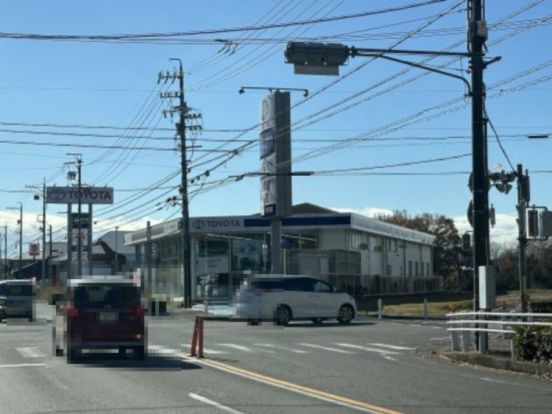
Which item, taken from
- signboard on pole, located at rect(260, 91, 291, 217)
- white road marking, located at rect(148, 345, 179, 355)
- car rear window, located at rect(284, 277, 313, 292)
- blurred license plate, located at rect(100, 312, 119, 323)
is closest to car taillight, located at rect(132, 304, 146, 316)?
blurred license plate, located at rect(100, 312, 119, 323)

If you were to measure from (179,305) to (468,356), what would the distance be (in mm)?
36618

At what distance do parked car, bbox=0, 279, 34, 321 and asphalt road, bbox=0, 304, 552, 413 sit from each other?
49.1ft

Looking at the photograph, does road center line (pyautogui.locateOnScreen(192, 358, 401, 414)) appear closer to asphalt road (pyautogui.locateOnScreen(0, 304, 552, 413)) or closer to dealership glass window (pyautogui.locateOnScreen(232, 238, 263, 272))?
asphalt road (pyautogui.locateOnScreen(0, 304, 552, 413))

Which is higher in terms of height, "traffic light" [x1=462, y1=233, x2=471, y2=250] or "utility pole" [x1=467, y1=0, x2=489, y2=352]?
"utility pole" [x1=467, y1=0, x2=489, y2=352]

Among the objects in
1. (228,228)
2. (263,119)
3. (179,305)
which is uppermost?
(263,119)

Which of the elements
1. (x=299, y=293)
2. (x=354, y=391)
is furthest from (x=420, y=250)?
(x=354, y=391)

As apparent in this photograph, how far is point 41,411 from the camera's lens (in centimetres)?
1072

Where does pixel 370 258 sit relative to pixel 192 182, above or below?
below

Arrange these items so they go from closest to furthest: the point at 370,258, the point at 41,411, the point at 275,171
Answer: the point at 41,411
the point at 275,171
the point at 370,258

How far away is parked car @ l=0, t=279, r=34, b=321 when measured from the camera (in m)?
36.8

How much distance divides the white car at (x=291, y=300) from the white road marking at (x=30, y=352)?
40.7ft

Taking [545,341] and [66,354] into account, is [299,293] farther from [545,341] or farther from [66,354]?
[545,341]

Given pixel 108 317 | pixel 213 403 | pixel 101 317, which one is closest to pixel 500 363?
pixel 213 403

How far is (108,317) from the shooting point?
1745cm
